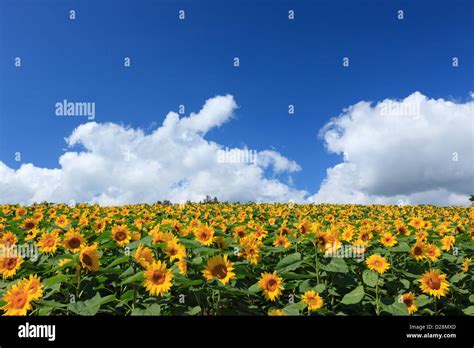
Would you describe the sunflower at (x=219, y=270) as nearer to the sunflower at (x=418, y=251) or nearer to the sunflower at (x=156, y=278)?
the sunflower at (x=156, y=278)

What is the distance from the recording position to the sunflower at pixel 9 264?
17.9 ft

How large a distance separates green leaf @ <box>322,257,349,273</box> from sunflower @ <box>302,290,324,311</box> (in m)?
0.56

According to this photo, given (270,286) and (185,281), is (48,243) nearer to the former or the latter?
(185,281)

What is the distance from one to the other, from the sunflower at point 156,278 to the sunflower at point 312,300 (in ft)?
5.99

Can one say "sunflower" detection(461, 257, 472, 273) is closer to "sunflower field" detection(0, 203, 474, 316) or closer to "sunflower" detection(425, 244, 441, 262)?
"sunflower field" detection(0, 203, 474, 316)

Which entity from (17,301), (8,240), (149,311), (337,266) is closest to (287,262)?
(337,266)

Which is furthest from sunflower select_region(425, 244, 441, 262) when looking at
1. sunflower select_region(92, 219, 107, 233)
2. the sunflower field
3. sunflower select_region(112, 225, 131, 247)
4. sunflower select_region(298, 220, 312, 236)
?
sunflower select_region(92, 219, 107, 233)

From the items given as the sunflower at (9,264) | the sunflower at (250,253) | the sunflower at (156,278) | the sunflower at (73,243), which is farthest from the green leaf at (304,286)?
the sunflower at (9,264)

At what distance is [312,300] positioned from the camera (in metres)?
4.97

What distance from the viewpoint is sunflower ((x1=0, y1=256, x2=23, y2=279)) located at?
214 inches

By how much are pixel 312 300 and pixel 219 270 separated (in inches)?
50.2

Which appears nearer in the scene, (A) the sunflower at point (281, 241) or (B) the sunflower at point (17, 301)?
(B) the sunflower at point (17, 301)

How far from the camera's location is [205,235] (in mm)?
6316

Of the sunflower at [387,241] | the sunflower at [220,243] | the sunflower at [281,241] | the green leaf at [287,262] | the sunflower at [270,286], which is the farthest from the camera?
the sunflower at [387,241]
